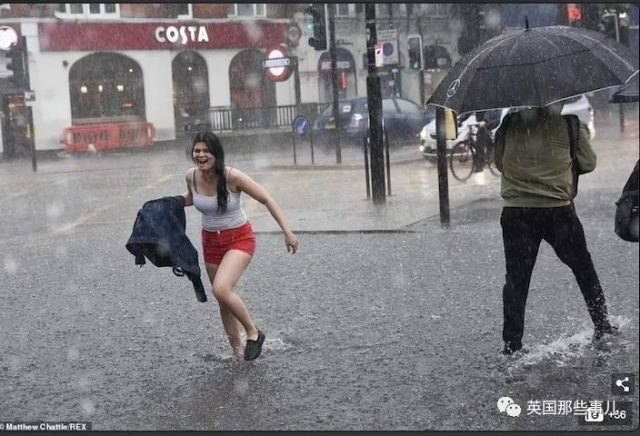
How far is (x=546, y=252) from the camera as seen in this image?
9.54 meters

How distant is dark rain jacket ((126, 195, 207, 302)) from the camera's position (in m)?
5.59

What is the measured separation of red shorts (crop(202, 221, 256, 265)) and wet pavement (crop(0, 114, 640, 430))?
0.63 meters

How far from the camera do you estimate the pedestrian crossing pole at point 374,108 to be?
13.5m

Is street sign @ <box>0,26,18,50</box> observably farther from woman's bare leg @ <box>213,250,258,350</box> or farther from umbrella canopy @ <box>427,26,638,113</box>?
umbrella canopy @ <box>427,26,638,113</box>

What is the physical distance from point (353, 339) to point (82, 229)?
7.39m

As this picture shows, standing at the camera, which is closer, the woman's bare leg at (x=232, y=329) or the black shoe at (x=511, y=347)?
the black shoe at (x=511, y=347)

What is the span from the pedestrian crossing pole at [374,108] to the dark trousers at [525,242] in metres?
8.01

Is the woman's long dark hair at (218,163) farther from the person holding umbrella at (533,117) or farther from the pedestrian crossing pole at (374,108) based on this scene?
the pedestrian crossing pole at (374,108)

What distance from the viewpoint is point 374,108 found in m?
13.6

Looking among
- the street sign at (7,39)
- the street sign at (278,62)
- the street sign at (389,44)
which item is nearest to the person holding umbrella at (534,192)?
the street sign at (389,44)

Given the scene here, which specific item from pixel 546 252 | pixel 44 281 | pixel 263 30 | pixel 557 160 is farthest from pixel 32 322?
pixel 263 30

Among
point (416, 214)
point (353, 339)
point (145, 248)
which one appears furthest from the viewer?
point (416, 214)

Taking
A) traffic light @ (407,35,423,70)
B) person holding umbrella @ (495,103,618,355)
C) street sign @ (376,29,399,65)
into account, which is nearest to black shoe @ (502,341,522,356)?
person holding umbrella @ (495,103,618,355)

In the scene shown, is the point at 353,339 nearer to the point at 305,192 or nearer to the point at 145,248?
the point at 145,248
